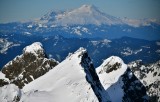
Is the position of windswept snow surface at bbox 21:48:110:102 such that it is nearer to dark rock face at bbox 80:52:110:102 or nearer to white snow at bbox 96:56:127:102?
dark rock face at bbox 80:52:110:102

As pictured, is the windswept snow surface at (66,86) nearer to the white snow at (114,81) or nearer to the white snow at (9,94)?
the white snow at (9,94)

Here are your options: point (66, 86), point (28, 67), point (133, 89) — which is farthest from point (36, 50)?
point (66, 86)

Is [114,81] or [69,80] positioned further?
[114,81]

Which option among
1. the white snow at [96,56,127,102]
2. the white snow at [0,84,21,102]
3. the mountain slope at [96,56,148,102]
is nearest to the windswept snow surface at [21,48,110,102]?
the white snow at [0,84,21,102]

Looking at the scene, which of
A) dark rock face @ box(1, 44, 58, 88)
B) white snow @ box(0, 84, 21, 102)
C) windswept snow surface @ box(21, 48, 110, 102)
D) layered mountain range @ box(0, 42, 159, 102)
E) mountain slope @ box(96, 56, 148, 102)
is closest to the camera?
white snow @ box(0, 84, 21, 102)

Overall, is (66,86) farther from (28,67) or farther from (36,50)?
(36,50)

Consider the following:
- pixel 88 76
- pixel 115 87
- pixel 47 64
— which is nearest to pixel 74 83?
pixel 88 76

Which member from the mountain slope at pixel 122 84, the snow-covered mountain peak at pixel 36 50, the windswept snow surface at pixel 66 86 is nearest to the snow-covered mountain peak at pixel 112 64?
the mountain slope at pixel 122 84

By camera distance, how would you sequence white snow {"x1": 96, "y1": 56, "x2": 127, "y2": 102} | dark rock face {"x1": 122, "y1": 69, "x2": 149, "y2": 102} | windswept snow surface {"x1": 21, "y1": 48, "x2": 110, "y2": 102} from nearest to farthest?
windswept snow surface {"x1": 21, "y1": 48, "x2": 110, "y2": 102} → white snow {"x1": 96, "y1": 56, "x2": 127, "y2": 102} → dark rock face {"x1": 122, "y1": 69, "x2": 149, "y2": 102}
